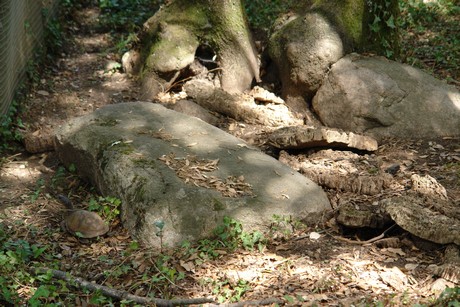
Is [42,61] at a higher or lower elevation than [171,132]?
lower

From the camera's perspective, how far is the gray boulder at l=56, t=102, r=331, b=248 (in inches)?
196

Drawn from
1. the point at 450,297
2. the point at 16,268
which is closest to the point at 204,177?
the point at 16,268

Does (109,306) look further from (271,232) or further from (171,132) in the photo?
(171,132)

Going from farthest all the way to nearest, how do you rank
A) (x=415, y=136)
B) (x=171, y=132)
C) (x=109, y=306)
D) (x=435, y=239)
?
(x=415, y=136)
(x=171, y=132)
(x=435, y=239)
(x=109, y=306)

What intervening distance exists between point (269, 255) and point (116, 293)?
1.30m

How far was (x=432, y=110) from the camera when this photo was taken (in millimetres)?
7039

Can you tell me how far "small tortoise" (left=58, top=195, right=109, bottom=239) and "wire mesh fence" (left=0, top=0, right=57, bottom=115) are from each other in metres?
2.35

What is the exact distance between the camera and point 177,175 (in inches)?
209

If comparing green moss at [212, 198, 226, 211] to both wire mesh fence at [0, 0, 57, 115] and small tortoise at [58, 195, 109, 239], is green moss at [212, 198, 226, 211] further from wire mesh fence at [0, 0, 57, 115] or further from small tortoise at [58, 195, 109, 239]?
wire mesh fence at [0, 0, 57, 115]

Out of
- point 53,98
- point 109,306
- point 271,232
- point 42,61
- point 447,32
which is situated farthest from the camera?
point 447,32

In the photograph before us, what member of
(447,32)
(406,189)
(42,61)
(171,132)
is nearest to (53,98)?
(42,61)

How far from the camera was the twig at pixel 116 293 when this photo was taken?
409cm

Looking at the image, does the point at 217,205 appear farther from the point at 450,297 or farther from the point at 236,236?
the point at 450,297

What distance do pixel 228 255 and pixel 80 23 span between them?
7.23 meters
